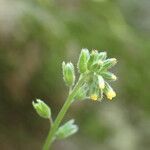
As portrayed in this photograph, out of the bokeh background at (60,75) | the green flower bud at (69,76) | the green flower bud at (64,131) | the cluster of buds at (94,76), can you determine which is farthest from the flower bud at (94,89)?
the bokeh background at (60,75)

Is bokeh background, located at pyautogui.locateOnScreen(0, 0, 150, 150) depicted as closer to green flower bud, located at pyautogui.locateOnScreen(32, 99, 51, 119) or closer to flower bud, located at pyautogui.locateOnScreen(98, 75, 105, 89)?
green flower bud, located at pyautogui.locateOnScreen(32, 99, 51, 119)

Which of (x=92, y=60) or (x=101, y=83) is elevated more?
(x=92, y=60)

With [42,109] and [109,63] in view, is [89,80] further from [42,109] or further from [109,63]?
[42,109]

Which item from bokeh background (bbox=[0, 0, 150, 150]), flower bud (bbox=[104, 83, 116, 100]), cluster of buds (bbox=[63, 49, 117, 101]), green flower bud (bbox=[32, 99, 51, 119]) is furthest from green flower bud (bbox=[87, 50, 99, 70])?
bokeh background (bbox=[0, 0, 150, 150])

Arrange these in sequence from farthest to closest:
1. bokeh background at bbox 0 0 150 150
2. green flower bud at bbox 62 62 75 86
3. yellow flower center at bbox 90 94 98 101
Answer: bokeh background at bbox 0 0 150 150 < green flower bud at bbox 62 62 75 86 < yellow flower center at bbox 90 94 98 101

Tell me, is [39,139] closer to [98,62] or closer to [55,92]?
[55,92]

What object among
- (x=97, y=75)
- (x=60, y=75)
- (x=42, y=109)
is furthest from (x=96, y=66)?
(x=60, y=75)

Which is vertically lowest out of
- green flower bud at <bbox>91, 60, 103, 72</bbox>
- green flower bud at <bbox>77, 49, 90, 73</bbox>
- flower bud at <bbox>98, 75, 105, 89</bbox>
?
flower bud at <bbox>98, 75, 105, 89</bbox>

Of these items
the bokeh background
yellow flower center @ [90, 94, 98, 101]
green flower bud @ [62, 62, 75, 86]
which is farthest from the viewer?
the bokeh background
